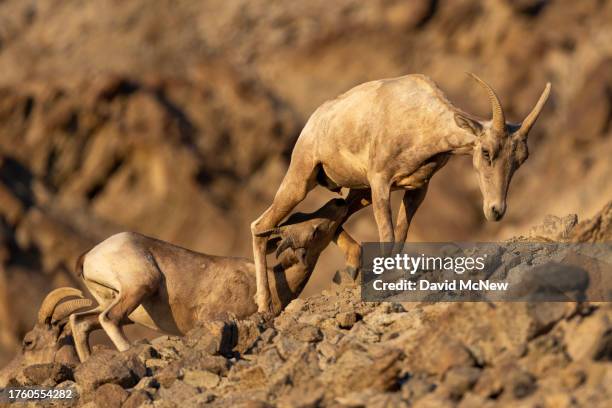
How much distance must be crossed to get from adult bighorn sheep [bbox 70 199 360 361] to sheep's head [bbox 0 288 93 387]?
37 cm

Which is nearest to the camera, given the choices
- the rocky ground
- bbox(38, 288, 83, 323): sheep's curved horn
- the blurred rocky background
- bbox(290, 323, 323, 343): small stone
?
the rocky ground

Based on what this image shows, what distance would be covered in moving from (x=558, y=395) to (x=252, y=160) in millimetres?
22245

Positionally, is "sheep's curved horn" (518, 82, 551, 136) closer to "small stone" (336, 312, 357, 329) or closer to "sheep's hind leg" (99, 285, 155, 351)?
"small stone" (336, 312, 357, 329)

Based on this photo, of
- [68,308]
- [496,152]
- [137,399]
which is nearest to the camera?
[137,399]

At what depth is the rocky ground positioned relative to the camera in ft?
22.1

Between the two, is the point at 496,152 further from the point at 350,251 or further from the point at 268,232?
the point at 268,232

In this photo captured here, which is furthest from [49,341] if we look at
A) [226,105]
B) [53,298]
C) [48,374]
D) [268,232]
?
[226,105]

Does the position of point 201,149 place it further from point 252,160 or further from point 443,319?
point 443,319

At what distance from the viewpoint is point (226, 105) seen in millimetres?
28469

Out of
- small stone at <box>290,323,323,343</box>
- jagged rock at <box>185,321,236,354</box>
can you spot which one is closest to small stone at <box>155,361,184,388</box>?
jagged rock at <box>185,321,236,354</box>

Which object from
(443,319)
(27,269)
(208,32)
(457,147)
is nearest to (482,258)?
(457,147)

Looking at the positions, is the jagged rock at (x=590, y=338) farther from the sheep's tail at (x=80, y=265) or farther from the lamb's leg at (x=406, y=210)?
the sheep's tail at (x=80, y=265)

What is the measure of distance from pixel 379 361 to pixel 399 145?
3086 millimetres

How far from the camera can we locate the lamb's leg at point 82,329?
11.2 m
